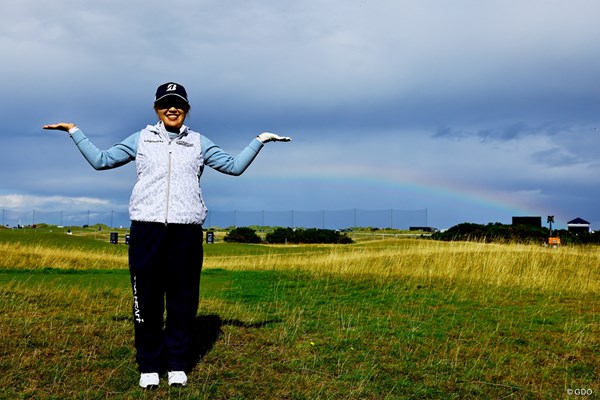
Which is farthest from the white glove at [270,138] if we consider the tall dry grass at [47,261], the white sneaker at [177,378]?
the tall dry grass at [47,261]

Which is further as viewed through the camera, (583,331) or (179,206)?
(583,331)

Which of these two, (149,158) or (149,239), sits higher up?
(149,158)

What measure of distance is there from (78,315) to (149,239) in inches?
160

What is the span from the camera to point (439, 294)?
1295 centimetres

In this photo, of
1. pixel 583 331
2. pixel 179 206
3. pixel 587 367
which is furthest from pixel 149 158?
pixel 583 331

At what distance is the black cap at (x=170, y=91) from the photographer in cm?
556

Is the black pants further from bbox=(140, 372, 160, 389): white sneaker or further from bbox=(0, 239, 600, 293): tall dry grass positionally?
bbox=(0, 239, 600, 293): tall dry grass

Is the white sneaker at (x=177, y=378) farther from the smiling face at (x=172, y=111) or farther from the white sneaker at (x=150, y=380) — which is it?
the smiling face at (x=172, y=111)

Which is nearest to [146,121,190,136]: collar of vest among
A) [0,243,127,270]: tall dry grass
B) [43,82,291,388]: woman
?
[43,82,291,388]: woman

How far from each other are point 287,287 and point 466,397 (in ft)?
28.5

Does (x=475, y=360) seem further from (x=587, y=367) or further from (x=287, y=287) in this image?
(x=287, y=287)

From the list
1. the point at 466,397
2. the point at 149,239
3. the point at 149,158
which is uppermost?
the point at 149,158

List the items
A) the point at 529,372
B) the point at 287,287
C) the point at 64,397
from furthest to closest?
1. the point at 287,287
2. the point at 529,372
3. the point at 64,397

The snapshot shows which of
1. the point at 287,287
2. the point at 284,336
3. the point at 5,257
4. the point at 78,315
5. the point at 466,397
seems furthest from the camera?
the point at 5,257
